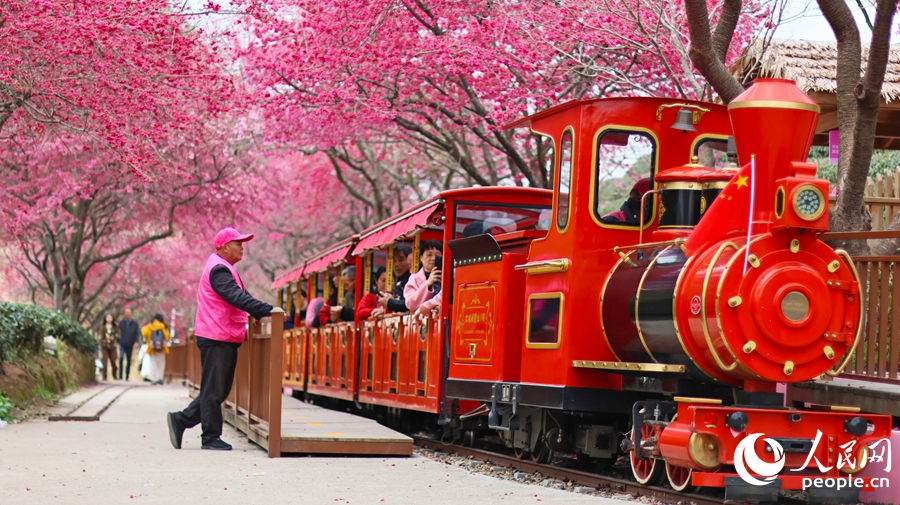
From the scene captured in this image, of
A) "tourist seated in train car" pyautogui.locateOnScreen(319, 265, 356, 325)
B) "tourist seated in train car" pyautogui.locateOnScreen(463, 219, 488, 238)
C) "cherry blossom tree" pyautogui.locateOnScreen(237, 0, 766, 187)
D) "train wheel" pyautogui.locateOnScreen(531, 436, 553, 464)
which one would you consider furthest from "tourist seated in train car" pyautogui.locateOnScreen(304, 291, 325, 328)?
"train wheel" pyautogui.locateOnScreen(531, 436, 553, 464)

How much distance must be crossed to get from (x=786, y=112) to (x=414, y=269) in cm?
631

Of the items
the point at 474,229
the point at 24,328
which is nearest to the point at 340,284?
the point at 24,328

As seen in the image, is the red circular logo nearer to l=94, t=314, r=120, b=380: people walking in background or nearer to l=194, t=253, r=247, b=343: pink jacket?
l=194, t=253, r=247, b=343: pink jacket

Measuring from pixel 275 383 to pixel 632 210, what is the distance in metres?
3.26

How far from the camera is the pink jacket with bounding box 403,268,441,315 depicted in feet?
38.6

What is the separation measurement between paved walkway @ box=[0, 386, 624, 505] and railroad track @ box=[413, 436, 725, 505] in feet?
2.29

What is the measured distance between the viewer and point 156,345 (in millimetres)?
29266

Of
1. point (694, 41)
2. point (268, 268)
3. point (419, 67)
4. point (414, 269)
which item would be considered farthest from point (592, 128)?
point (268, 268)

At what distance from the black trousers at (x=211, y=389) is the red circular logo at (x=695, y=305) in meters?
4.57

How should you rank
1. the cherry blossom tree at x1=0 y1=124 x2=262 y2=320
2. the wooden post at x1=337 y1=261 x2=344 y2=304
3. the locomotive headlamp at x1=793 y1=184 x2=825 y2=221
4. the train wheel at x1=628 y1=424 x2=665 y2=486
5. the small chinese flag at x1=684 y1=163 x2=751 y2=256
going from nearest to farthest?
the locomotive headlamp at x1=793 y1=184 x2=825 y2=221
the small chinese flag at x1=684 y1=163 x2=751 y2=256
the train wheel at x1=628 y1=424 x2=665 y2=486
the wooden post at x1=337 y1=261 x2=344 y2=304
the cherry blossom tree at x1=0 y1=124 x2=262 y2=320

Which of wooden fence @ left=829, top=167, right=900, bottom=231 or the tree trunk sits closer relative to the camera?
the tree trunk

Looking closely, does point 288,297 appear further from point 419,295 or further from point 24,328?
point 419,295

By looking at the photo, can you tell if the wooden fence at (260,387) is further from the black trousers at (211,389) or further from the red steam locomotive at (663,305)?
the red steam locomotive at (663,305)

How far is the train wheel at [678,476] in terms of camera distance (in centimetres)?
754
